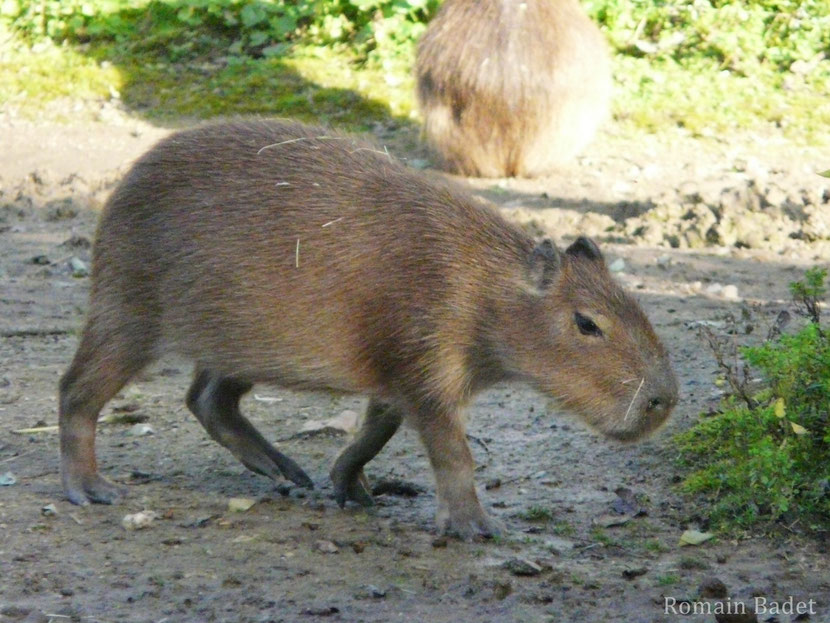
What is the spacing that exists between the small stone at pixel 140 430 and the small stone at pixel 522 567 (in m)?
1.73

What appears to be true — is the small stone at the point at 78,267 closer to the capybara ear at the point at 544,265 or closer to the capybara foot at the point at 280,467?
the capybara foot at the point at 280,467

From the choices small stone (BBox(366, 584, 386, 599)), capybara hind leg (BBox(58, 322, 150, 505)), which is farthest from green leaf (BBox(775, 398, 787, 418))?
capybara hind leg (BBox(58, 322, 150, 505))

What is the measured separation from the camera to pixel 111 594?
10.5 ft

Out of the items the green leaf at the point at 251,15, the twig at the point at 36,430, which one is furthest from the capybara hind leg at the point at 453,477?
the green leaf at the point at 251,15

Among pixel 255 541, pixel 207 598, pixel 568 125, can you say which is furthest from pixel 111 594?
pixel 568 125

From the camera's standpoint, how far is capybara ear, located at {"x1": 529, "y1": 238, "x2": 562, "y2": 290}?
12.8 ft

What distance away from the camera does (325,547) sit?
3.60 metres

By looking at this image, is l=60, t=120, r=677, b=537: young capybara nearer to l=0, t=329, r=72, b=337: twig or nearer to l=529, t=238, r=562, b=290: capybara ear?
l=529, t=238, r=562, b=290: capybara ear

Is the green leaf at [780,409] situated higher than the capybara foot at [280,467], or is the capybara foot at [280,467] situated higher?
the green leaf at [780,409]

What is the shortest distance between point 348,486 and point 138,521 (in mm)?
730

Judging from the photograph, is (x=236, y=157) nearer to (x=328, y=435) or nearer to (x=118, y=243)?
(x=118, y=243)

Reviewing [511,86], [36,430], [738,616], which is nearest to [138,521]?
[36,430]

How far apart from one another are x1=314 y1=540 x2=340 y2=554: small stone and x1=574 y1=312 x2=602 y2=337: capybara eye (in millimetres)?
1020

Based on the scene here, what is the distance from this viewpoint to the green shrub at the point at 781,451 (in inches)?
145
